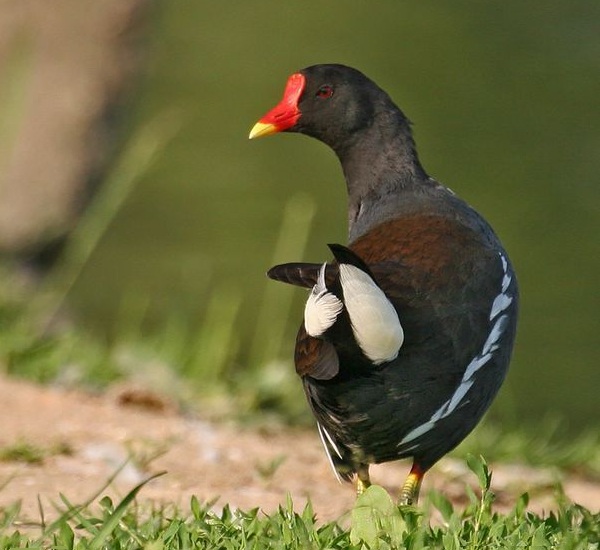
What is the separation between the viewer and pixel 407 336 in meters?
3.40

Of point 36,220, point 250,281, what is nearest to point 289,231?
point 250,281

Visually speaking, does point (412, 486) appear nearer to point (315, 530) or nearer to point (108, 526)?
point (315, 530)

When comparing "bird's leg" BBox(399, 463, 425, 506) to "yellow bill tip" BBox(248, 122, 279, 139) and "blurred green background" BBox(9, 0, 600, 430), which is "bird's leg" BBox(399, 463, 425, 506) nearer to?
"yellow bill tip" BBox(248, 122, 279, 139)

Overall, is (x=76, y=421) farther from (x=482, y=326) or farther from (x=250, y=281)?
(x=250, y=281)

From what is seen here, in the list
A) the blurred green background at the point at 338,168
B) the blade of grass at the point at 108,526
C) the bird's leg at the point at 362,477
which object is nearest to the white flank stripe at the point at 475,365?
the bird's leg at the point at 362,477

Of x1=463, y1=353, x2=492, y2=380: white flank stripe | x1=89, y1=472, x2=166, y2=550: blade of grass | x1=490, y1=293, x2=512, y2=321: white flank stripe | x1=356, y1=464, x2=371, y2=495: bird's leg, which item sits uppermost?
x1=490, y1=293, x2=512, y2=321: white flank stripe

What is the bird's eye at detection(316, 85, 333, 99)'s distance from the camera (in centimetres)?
447

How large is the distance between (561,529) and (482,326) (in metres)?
0.52

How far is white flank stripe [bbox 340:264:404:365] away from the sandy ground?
0.80 m

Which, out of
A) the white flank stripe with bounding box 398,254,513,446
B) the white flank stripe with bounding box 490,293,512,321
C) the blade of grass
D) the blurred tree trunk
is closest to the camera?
the blade of grass

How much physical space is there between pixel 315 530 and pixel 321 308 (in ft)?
1.64

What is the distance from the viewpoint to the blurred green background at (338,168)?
28.8 feet

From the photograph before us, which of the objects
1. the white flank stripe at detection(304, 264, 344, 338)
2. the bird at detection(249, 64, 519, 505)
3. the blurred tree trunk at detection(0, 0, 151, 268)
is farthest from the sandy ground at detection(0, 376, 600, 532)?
the blurred tree trunk at detection(0, 0, 151, 268)

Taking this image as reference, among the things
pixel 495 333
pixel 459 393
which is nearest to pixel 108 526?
pixel 459 393
